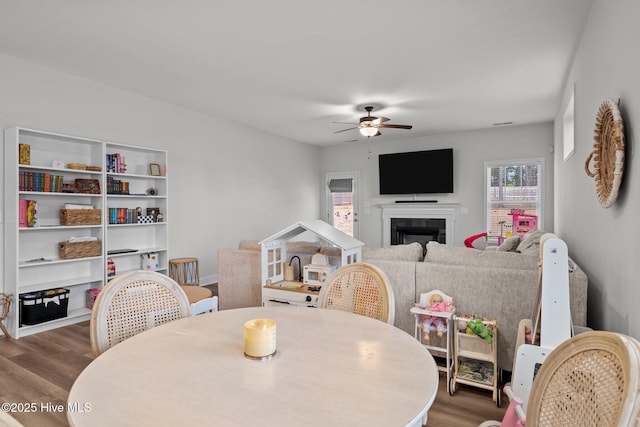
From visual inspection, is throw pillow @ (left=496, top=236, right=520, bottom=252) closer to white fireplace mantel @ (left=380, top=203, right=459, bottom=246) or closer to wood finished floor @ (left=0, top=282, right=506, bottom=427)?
wood finished floor @ (left=0, top=282, right=506, bottom=427)

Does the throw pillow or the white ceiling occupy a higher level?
the white ceiling

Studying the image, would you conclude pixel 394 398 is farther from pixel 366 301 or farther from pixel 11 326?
pixel 11 326

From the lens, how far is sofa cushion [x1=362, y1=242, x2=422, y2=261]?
121 inches

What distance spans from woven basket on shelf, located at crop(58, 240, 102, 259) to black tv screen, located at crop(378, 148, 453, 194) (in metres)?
5.35

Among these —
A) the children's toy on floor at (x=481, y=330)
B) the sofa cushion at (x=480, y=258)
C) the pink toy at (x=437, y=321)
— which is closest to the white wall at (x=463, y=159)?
the sofa cushion at (x=480, y=258)

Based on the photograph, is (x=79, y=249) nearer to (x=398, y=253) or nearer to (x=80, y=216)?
(x=80, y=216)

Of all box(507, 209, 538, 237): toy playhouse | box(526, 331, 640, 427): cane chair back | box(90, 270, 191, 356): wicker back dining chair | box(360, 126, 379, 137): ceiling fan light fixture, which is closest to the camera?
box(526, 331, 640, 427): cane chair back

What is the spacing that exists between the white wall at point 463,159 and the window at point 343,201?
Result: 16 centimetres

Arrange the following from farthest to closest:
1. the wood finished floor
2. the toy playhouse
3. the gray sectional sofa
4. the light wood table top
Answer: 1. the toy playhouse
2. the gray sectional sofa
3. the wood finished floor
4. the light wood table top

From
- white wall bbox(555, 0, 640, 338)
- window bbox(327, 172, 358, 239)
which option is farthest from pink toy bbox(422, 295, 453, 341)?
window bbox(327, 172, 358, 239)

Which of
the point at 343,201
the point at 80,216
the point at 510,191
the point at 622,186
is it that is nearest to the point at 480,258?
the point at 622,186

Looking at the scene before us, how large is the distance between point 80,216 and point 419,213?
5684mm

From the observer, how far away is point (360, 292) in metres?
1.81

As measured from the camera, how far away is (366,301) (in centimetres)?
178
